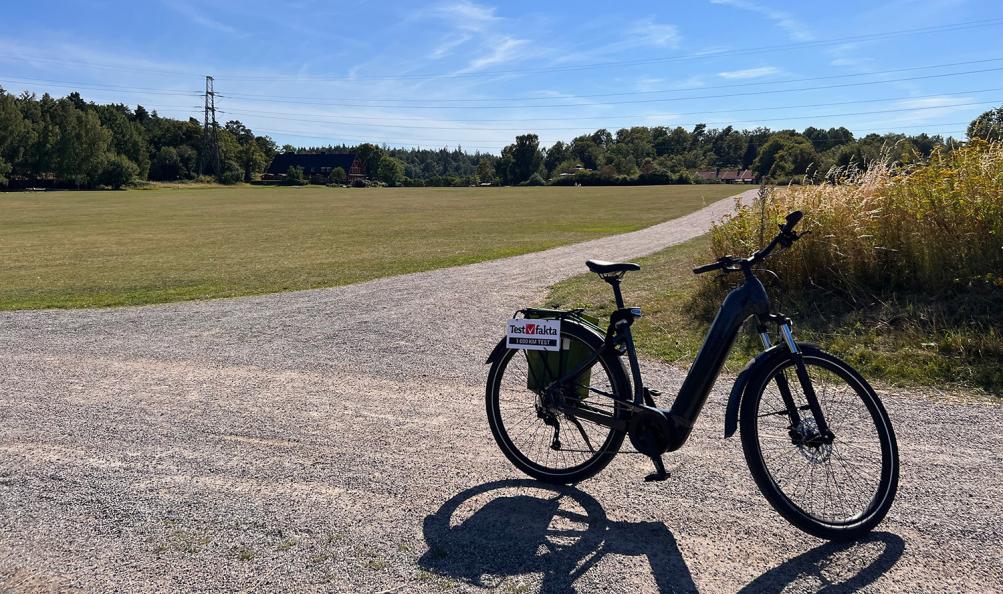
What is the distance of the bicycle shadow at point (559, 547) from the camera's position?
313 centimetres

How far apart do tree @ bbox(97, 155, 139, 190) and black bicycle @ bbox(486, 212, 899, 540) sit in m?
110

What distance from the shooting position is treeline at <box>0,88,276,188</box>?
91.9 meters

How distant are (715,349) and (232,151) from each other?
141 meters

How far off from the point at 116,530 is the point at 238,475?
792mm

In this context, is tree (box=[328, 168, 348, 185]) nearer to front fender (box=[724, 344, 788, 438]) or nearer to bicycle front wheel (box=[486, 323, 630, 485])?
bicycle front wheel (box=[486, 323, 630, 485])

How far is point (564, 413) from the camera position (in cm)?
407

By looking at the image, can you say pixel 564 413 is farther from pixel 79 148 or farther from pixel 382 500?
pixel 79 148

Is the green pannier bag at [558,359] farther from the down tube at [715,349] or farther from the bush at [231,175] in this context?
the bush at [231,175]

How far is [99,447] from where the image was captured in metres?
4.73

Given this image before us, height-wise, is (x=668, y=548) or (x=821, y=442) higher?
(x=821, y=442)

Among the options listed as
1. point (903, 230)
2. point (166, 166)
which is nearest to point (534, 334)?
point (903, 230)

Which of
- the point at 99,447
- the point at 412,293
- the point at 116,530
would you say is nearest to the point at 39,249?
the point at 412,293

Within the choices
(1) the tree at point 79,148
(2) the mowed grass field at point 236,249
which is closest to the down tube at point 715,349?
(2) the mowed grass field at point 236,249

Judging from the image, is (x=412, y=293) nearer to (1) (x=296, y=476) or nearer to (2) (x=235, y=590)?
(1) (x=296, y=476)
